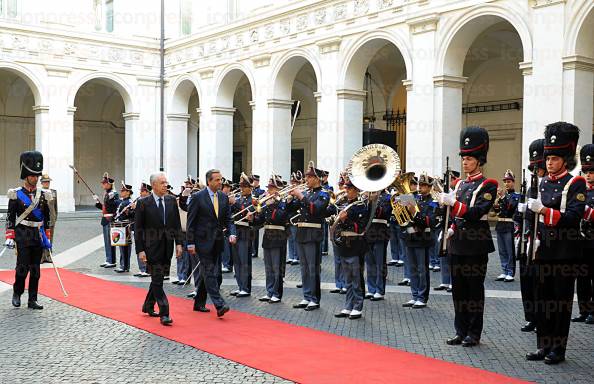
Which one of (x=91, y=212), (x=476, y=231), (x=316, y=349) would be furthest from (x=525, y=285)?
(x=91, y=212)

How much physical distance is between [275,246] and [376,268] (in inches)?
62.6

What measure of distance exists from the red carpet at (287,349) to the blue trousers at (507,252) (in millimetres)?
4795

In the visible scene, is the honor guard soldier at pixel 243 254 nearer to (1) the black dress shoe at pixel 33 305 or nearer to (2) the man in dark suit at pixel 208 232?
(2) the man in dark suit at pixel 208 232

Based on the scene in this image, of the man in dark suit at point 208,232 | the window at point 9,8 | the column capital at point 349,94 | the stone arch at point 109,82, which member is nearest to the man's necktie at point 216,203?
the man in dark suit at point 208,232

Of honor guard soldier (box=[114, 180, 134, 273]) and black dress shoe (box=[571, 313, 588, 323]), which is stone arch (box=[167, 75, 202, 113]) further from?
black dress shoe (box=[571, 313, 588, 323])

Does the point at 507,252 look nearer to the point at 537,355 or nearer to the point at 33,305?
the point at 537,355

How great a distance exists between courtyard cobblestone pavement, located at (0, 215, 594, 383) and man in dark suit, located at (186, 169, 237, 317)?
26.9 inches

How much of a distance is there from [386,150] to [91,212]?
20711 millimetres

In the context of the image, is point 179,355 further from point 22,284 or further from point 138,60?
point 138,60

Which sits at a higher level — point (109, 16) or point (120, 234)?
point (109, 16)

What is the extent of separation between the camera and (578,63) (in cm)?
1410

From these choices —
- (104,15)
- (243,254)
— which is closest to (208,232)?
(243,254)

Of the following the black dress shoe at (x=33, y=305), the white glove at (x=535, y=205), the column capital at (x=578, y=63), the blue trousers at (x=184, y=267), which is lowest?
the black dress shoe at (x=33, y=305)

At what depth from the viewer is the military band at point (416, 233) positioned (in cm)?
622
